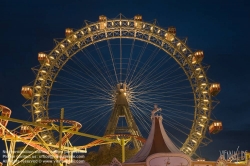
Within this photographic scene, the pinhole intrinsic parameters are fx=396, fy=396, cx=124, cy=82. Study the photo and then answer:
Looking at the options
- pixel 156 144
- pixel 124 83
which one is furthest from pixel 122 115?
pixel 156 144

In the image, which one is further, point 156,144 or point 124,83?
point 124,83

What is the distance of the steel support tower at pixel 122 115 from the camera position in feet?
85.1

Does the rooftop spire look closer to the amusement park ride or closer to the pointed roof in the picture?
the pointed roof

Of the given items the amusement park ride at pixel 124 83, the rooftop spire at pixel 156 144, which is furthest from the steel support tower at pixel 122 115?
the rooftop spire at pixel 156 144

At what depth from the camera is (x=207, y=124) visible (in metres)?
26.3

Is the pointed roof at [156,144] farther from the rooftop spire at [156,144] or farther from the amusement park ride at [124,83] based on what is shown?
the amusement park ride at [124,83]

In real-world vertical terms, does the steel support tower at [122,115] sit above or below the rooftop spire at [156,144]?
above

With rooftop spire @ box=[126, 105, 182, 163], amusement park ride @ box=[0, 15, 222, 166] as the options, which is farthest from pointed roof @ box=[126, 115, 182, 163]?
amusement park ride @ box=[0, 15, 222, 166]

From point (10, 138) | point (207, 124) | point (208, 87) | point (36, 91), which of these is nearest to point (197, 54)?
point (208, 87)

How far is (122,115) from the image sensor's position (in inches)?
1049

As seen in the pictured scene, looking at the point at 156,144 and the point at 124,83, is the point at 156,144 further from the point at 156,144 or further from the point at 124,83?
the point at 124,83

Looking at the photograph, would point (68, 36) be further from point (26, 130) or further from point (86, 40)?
point (26, 130)

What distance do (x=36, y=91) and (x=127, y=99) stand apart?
591 centimetres

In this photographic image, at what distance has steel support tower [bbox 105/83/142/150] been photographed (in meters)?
26.0
